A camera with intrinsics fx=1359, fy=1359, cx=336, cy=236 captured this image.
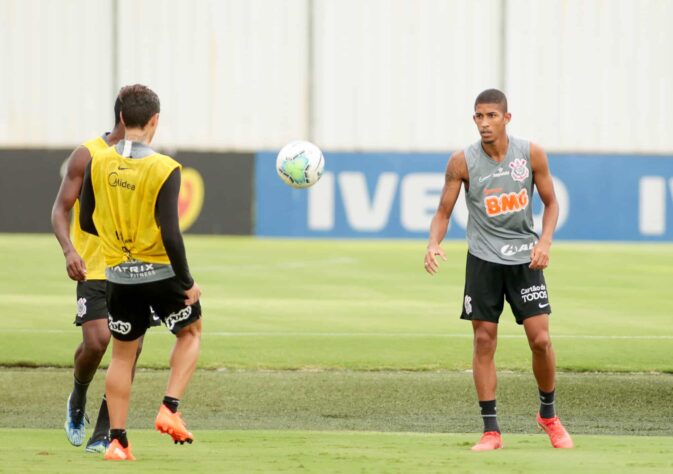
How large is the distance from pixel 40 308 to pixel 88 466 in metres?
9.83

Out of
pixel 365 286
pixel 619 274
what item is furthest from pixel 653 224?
pixel 365 286

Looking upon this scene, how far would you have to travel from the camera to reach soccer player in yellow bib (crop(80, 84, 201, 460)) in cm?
692

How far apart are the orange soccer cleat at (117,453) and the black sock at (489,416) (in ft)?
6.80

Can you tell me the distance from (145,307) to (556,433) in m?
2.54

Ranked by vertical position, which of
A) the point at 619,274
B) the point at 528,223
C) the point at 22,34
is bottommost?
the point at 619,274

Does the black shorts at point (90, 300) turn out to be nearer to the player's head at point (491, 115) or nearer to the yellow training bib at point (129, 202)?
the yellow training bib at point (129, 202)

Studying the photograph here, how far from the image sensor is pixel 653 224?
29.7 meters

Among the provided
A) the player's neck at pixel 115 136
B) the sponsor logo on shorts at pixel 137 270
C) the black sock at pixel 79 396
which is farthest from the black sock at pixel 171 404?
the player's neck at pixel 115 136

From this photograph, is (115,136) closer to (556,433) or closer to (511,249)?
(511,249)

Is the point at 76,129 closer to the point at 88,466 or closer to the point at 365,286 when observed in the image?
the point at 365,286

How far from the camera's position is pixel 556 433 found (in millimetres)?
7945

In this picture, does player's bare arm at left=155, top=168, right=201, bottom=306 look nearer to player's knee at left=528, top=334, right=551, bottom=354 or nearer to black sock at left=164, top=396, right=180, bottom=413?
black sock at left=164, top=396, right=180, bottom=413

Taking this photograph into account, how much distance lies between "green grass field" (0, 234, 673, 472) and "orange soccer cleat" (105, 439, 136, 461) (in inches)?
3.5

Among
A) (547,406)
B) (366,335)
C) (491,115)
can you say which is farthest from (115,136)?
(366,335)
